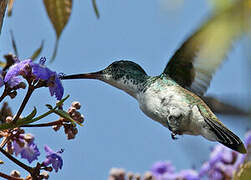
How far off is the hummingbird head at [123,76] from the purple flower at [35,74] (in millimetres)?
871

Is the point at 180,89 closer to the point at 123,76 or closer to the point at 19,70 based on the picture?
the point at 123,76

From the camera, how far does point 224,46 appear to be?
2.81 feet

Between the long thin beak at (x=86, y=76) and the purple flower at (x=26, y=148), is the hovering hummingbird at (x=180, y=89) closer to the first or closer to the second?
the long thin beak at (x=86, y=76)

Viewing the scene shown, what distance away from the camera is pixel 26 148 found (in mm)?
2230

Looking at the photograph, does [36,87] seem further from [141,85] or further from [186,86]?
[186,86]

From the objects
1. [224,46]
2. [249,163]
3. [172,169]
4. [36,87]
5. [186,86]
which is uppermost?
[186,86]

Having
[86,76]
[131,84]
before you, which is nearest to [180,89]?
[131,84]

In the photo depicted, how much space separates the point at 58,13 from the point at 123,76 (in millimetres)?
1042

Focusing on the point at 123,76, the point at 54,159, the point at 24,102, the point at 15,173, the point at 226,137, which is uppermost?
the point at 123,76

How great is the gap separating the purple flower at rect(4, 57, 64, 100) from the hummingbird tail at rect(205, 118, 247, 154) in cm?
93

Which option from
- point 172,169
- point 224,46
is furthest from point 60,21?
point 172,169

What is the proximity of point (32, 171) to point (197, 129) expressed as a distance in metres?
1.11

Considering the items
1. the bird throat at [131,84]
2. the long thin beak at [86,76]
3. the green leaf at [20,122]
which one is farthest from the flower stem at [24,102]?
the bird throat at [131,84]

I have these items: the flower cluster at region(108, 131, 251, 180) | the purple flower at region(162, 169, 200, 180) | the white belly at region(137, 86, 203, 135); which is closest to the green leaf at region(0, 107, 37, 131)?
the white belly at region(137, 86, 203, 135)
